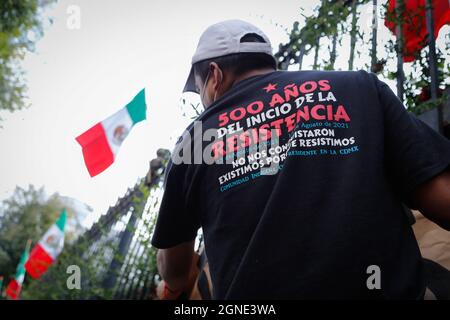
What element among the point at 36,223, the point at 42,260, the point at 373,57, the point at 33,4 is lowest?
the point at 36,223

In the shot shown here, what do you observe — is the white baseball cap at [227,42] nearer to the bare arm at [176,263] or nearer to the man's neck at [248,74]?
the man's neck at [248,74]

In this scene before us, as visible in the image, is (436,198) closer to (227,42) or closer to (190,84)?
(227,42)

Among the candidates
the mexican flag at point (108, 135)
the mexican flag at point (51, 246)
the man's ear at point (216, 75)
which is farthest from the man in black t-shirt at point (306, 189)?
the mexican flag at point (51, 246)

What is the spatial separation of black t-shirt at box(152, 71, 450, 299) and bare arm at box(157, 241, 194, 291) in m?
0.07

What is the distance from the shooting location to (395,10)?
261 centimetres

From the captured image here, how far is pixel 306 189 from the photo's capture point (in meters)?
1.09

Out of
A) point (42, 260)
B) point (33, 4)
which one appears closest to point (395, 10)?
point (42, 260)

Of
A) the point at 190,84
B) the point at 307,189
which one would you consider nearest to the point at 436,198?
the point at 307,189

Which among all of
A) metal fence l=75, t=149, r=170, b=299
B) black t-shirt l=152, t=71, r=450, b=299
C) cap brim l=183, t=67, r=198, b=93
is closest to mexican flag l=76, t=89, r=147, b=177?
metal fence l=75, t=149, r=170, b=299

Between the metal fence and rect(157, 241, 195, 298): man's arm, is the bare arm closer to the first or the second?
rect(157, 241, 195, 298): man's arm

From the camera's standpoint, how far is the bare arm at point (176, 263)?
1442 millimetres
